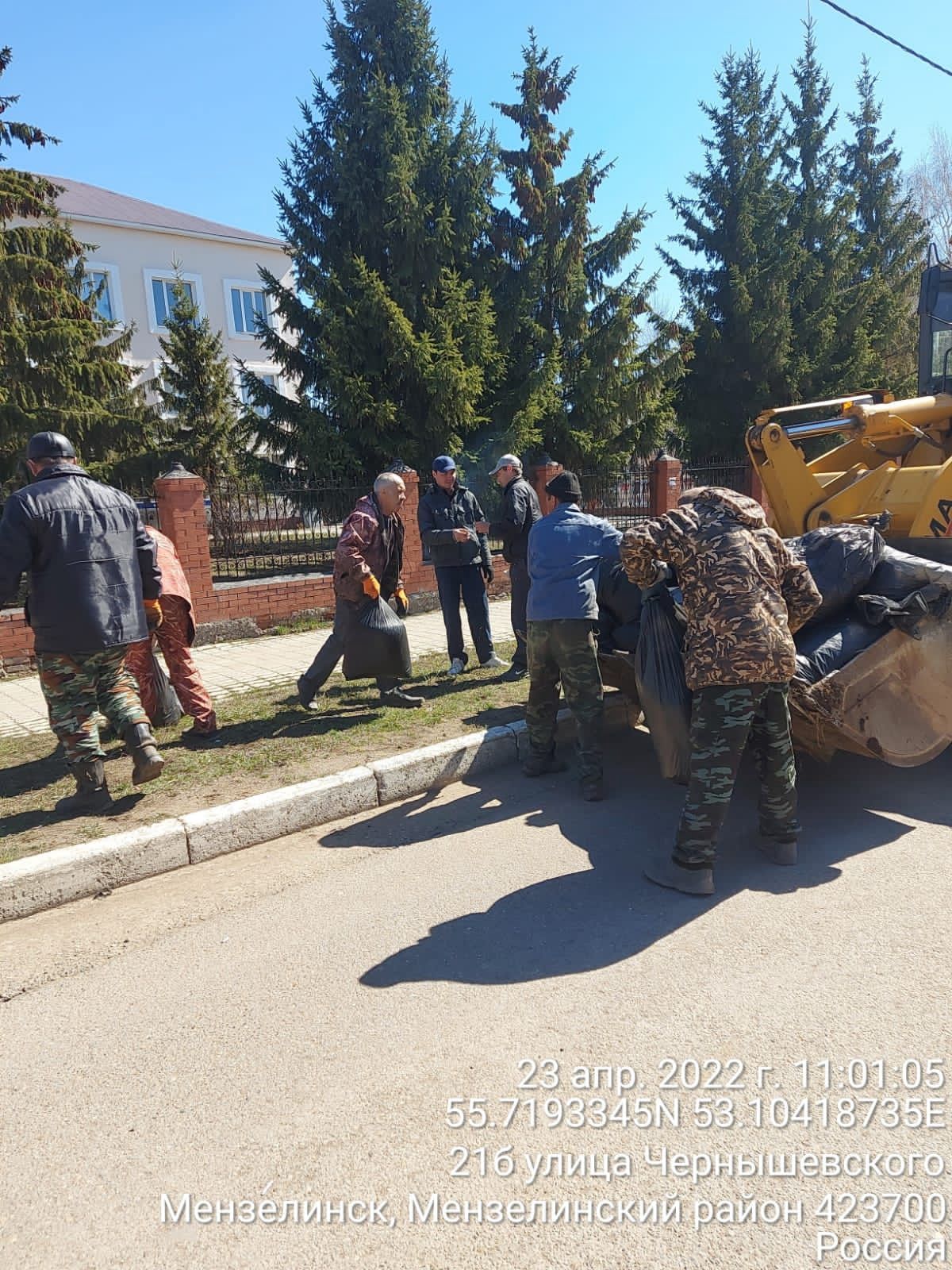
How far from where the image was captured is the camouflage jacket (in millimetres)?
3412

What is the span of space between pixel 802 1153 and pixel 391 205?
1334 cm

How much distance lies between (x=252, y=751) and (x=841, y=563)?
11.9ft

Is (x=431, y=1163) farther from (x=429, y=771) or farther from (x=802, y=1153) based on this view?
(x=429, y=771)

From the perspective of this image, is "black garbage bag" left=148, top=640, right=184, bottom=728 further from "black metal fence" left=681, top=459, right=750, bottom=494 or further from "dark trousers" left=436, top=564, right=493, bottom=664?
"black metal fence" left=681, top=459, right=750, bottom=494

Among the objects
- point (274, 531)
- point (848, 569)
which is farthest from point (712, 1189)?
point (274, 531)

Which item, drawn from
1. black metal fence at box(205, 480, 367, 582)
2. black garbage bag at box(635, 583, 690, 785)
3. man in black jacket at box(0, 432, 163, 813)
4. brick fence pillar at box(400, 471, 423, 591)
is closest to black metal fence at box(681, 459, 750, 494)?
brick fence pillar at box(400, 471, 423, 591)

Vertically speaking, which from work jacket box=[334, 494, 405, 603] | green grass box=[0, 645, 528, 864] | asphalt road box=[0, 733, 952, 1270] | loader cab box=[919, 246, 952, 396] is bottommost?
asphalt road box=[0, 733, 952, 1270]

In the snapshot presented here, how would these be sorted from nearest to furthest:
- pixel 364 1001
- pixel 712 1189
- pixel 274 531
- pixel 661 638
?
pixel 712 1189, pixel 364 1001, pixel 661 638, pixel 274 531

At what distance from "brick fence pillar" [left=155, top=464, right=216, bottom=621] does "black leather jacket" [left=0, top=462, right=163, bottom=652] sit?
4.77 metres

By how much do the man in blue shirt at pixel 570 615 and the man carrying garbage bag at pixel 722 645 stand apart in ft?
3.55

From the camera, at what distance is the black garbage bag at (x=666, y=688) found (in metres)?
3.82

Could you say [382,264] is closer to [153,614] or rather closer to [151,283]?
[153,614]

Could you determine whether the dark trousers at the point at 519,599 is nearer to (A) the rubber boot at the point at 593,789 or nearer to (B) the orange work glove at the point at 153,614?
(A) the rubber boot at the point at 593,789

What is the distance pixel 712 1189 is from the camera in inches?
81.3
